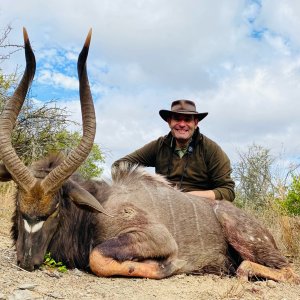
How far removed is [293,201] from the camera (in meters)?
8.73

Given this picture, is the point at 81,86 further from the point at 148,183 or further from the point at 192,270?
the point at 192,270

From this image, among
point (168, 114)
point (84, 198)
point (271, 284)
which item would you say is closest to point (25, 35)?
point (84, 198)

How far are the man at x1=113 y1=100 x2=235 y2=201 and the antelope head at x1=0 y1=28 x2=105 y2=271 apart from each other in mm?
1933

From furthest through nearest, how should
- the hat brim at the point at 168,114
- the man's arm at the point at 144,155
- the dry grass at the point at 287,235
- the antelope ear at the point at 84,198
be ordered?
the dry grass at the point at 287,235, the man's arm at the point at 144,155, the hat brim at the point at 168,114, the antelope ear at the point at 84,198

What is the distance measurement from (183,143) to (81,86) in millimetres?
2221

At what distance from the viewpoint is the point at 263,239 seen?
544 cm

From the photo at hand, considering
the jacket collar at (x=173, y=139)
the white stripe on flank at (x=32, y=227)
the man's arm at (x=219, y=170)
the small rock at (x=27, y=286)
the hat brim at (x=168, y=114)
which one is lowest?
the small rock at (x=27, y=286)

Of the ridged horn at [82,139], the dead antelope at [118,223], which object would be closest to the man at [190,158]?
the dead antelope at [118,223]

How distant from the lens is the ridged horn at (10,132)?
4.21 m

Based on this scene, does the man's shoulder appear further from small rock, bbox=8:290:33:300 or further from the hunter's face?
small rock, bbox=8:290:33:300

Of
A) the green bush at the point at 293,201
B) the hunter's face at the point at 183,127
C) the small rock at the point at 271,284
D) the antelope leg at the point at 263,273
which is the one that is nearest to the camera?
the small rock at the point at 271,284

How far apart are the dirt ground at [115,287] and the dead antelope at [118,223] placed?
15cm

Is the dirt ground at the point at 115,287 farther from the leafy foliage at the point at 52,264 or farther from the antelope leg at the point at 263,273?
the antelope leg at the point at 263,273

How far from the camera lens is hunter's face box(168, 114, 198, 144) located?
631cm
